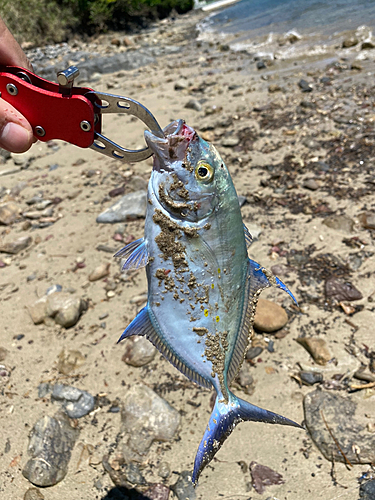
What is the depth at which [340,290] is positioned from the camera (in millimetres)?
4020

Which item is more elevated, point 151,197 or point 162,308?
point 151,197

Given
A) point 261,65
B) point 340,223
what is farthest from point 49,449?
point 261,65

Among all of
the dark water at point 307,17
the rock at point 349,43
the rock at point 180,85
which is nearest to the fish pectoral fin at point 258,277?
the rock at point 180,85

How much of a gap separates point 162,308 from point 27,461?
6.75 feet

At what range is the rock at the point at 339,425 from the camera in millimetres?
2775

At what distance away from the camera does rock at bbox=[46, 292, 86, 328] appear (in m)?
4.08

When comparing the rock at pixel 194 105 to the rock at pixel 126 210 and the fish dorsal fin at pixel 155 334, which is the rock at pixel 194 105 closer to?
the rock at pixel 126 210

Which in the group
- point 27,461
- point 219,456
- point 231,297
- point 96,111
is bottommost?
point 219,456

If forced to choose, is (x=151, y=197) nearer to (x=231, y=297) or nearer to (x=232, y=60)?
(x=231, y=297)

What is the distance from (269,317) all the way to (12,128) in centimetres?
288

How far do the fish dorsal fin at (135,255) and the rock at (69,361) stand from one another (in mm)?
2191

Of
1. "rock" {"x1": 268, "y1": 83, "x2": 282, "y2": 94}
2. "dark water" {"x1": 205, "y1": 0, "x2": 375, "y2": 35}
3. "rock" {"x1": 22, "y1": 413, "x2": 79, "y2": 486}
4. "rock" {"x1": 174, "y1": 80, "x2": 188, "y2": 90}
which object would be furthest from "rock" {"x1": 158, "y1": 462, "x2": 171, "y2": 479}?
"dark water" {"x1": 205, "y1": 0, "x2": 375, "y2": 35}

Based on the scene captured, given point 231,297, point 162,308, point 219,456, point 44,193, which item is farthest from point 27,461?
point 44,193

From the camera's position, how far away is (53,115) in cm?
218
